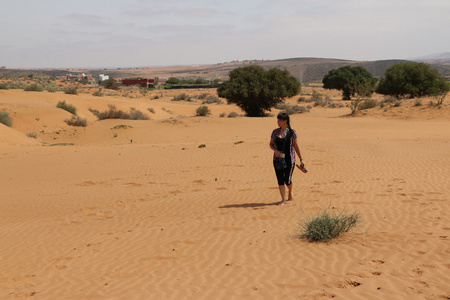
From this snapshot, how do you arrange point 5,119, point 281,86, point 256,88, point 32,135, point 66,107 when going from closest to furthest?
point 32,135 → point 5,119 → point 66,107 → point 256,88 → point 281,86

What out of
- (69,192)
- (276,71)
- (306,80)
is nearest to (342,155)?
(69,192)

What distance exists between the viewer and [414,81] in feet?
135

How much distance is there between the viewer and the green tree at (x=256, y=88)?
35.3 meters

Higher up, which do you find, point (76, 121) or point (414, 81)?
point (414, 81)

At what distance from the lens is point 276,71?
37469 millimetres

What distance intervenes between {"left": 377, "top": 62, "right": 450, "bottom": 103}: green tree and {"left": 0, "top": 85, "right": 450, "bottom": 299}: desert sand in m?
23.8

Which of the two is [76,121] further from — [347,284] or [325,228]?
[347,284]

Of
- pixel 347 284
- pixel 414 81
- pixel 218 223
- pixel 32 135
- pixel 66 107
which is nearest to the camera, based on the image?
pixel 347 284

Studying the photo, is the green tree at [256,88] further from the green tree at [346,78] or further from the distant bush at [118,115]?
the green tree at [346,78]

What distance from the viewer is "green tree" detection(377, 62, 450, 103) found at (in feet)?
133

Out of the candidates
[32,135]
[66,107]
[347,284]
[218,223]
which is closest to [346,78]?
[66,107]

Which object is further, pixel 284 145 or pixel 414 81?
pixel 414 81

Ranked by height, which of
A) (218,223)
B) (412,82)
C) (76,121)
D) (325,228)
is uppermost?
(412,82)

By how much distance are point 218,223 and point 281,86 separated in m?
29.3
